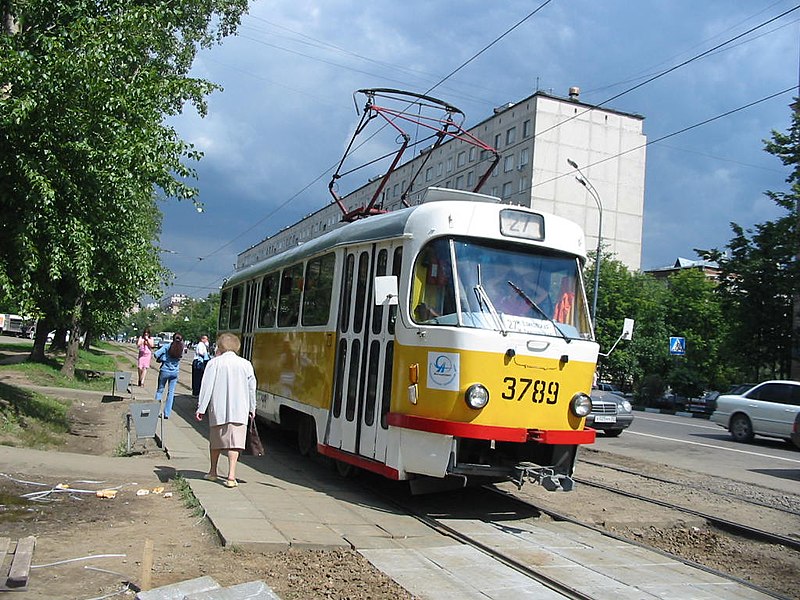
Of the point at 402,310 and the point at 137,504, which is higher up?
the point at 402,310

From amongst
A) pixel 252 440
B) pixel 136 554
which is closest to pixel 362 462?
pixel 252 440

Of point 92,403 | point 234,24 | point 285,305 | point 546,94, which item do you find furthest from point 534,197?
point 285,305

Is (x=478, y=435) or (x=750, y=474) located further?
(x=750, y=474)

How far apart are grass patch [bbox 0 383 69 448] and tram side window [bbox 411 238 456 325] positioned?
6.93m

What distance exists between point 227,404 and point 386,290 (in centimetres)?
224

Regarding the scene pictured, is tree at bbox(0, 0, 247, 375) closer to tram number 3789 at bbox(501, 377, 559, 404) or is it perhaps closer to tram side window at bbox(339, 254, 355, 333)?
tram side window at bbox(339, 254, 355, 333)

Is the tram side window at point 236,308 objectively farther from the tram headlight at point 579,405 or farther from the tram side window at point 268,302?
the tram headlight at point 579,405

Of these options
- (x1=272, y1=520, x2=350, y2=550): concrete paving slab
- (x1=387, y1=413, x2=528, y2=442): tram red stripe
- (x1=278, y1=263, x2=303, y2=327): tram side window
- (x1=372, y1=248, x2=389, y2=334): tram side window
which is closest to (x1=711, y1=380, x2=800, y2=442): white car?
(x1=278, y1=263, x2=303, y2=327): tram side window

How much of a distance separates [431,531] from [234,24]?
20243mm

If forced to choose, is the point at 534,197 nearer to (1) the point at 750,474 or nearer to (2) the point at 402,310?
(1) the point at 750,474

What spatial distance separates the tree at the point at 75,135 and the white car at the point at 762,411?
1463cm

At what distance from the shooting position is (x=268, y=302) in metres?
13.0

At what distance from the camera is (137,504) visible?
25.2 ft

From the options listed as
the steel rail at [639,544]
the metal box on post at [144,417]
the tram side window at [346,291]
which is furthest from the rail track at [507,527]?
the metal box on post at [144,417]
